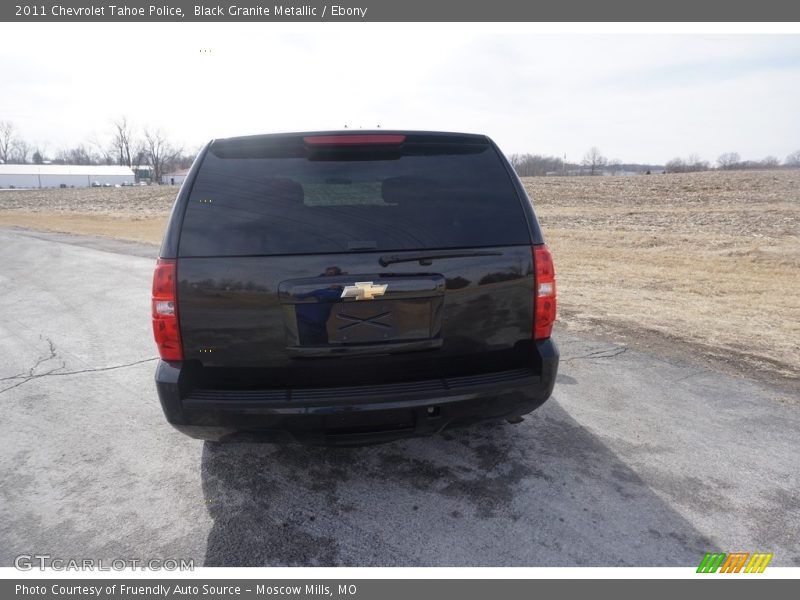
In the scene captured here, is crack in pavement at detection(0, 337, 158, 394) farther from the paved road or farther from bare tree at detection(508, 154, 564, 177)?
bare tree at detection(508, 154, 564, 177)

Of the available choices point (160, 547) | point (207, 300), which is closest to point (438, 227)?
point (207, 300)

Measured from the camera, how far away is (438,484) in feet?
9.80

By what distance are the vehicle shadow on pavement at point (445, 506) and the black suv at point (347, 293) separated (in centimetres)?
47

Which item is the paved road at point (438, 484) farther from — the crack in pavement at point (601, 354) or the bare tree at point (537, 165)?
the bare tree at point (537, 165)

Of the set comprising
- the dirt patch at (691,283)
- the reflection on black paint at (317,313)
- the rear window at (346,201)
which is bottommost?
the dirt patch at (691,283)

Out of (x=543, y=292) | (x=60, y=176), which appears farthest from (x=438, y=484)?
(x=60, y=176)

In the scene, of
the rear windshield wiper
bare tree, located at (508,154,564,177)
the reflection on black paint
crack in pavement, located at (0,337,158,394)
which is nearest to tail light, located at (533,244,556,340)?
the rear windshield wiper

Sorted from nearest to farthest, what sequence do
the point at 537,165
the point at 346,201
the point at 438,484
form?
the point at 346,201
the point at 438,484
the point at 537,165

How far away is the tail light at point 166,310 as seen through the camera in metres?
2.47

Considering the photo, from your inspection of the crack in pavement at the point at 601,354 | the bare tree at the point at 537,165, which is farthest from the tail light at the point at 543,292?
the bare tree at the point at 537,165

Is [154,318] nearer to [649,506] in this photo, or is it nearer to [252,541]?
[252,541]

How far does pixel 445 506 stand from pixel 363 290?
50.6 inches

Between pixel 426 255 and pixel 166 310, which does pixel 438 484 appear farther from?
pixel 166 310

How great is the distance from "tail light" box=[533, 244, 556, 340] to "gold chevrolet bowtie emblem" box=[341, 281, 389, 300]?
842mm
